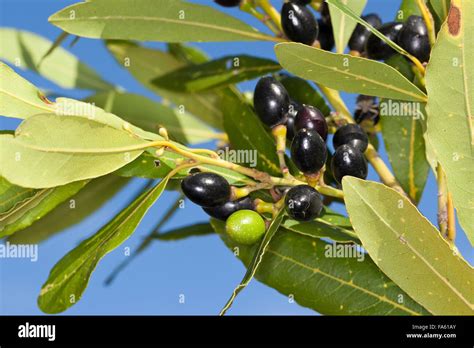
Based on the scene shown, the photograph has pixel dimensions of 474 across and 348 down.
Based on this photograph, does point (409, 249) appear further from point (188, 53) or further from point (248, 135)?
point (188, 53)

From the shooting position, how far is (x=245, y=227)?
1.69m

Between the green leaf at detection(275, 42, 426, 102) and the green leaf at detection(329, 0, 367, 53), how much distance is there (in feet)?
1.20

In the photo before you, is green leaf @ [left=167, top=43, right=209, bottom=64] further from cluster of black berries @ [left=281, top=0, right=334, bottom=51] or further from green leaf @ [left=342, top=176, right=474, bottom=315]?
green leaf @ [left=342, top=176, right=474, bottom=315]

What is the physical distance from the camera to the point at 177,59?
2.80m

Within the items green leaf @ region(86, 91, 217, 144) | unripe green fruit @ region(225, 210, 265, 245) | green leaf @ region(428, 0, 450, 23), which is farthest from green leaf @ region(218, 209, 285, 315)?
green leaf @ region(86, 91, 217, 144)

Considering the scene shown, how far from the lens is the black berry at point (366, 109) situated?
6.86 ft

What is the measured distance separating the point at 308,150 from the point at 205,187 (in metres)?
0.24

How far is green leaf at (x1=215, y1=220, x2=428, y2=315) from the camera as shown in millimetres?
1794

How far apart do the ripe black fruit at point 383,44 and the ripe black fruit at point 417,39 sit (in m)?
0.08

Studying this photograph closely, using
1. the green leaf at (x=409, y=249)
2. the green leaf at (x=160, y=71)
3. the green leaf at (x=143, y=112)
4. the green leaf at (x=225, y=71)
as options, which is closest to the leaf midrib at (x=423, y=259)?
the green leaf at (x=409, y=249)

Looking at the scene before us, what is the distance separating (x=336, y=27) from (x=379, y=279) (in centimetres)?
71

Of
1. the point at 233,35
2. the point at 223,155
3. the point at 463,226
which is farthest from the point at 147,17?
the point at 463,226

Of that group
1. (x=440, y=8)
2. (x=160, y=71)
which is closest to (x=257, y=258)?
(x=440, y=8)

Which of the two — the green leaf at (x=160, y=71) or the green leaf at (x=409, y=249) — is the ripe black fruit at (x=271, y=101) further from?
the green leaf at (x=160, y=71)
